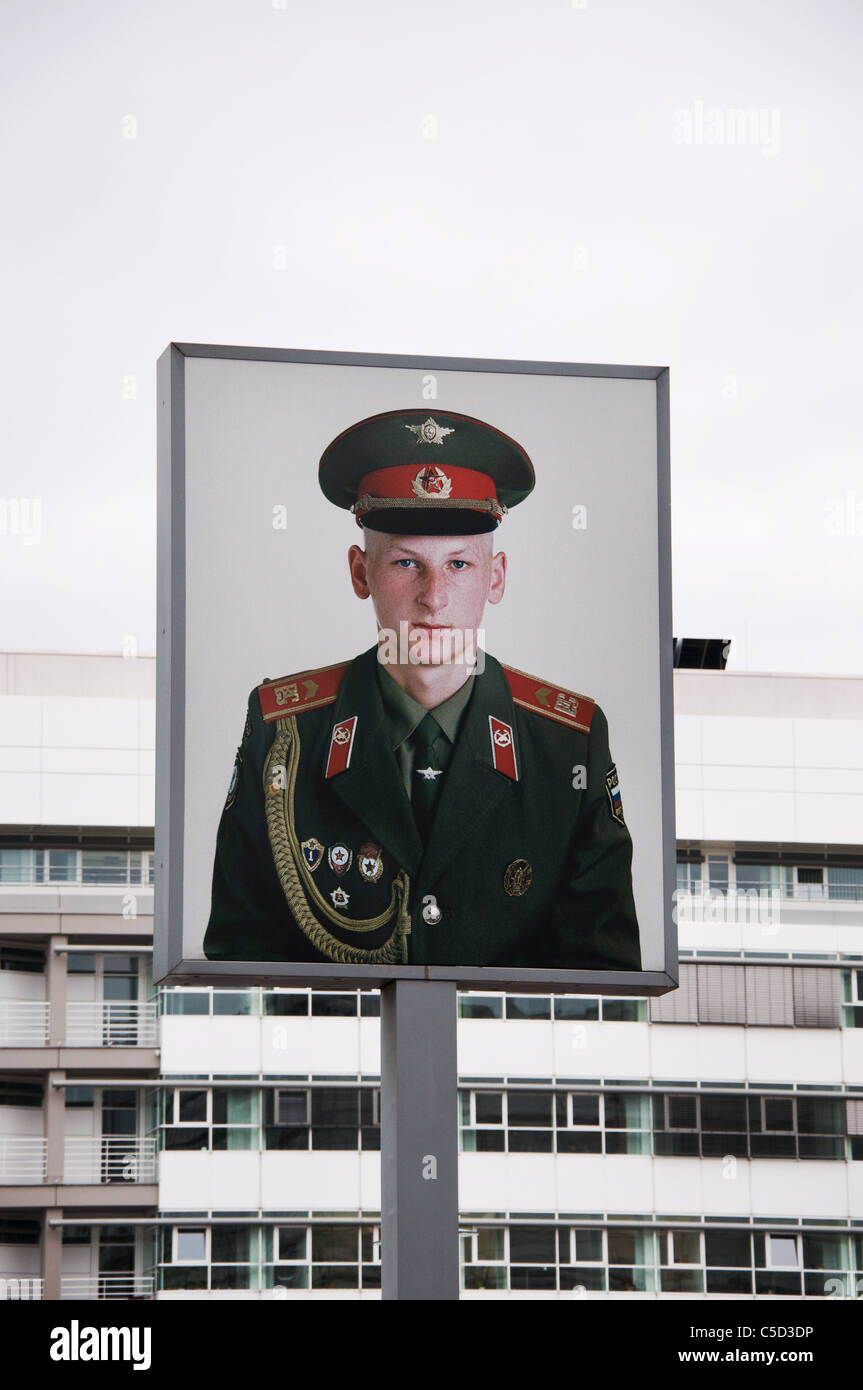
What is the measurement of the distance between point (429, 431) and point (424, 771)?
1.92 meters

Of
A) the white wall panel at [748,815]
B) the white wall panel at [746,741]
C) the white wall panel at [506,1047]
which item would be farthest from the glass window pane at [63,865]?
the white wall panel at [746,741]

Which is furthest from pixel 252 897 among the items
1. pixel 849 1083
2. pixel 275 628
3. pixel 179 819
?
pixel 849 1083

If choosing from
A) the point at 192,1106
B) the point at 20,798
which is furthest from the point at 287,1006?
the point at 20,798

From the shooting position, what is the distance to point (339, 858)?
1020 cm

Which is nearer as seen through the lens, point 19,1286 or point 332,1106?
point 19,1286

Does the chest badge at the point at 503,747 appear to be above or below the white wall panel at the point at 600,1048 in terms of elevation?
above

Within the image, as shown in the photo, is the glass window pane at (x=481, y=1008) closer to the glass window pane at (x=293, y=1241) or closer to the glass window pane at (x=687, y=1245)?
the glass window pane at (x=293, y=1241)

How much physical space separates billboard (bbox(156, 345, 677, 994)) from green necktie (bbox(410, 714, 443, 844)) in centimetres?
1

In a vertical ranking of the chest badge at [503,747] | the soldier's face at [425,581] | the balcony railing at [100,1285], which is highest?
the soldier's face at [425,581]

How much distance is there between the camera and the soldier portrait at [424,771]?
10148 mm

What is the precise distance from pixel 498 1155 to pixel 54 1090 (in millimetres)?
8362

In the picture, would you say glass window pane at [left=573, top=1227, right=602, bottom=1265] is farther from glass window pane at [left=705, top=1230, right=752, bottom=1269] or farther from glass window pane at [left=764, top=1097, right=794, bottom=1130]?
glass window pane at [left=764, top=1097, right=794, bottom=1130]

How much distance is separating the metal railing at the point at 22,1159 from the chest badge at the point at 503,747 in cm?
2732

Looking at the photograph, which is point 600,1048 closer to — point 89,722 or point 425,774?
point 89,722
